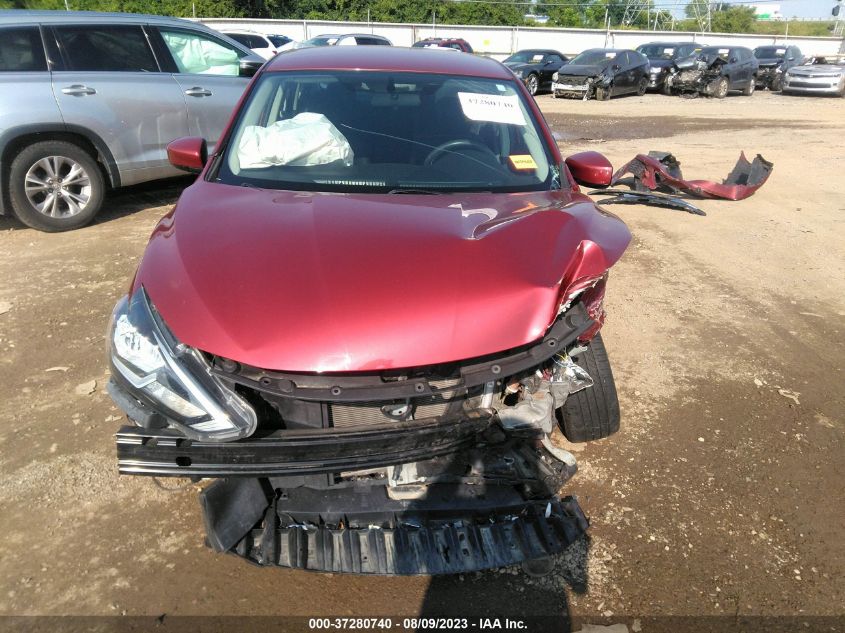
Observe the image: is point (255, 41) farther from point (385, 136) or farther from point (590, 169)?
point (590, 169)

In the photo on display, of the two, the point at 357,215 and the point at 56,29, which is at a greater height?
the point at 56,29

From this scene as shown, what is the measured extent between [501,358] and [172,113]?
552 cm

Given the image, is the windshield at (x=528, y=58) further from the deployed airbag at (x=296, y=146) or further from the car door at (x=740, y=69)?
the deployed airbag at (x=296, y=146)

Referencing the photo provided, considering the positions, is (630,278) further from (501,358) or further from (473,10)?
(473,10)

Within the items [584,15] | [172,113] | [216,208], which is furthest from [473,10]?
[216,208]

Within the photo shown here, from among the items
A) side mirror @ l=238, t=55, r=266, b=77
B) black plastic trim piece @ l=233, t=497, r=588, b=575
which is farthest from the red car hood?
side mirror @ l=238, t=55, r=266, b=77

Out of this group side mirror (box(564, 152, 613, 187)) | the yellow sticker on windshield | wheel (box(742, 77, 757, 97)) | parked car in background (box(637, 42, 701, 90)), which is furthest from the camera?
wheel (box(742, 77, 757, 97))

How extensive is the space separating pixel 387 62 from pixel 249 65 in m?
3.85

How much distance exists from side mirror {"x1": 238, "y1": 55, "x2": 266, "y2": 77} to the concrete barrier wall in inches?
1017

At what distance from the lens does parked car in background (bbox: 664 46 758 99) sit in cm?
1980

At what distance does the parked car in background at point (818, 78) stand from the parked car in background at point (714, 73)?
6.11ft

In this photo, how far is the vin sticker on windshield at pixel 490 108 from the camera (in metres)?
3.23

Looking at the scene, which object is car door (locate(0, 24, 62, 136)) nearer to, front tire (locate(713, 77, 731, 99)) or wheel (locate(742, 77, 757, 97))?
front tire (locate(713, 77, 731, 99))

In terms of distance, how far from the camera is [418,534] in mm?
2096
